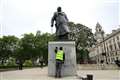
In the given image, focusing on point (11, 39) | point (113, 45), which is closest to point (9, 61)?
point (11, 39)

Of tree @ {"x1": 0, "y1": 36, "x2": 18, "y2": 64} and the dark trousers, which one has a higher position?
tree @ {"x1": 0, "y1": 36, "x2": 18, "y2": 64}

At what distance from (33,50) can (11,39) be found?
6.62m

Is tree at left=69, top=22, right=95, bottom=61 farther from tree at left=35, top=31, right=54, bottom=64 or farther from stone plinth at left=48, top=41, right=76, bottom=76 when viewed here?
stone plinth at left=48, top=41, right=76, bottom=76

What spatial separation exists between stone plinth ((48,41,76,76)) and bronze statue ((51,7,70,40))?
48 centimetres

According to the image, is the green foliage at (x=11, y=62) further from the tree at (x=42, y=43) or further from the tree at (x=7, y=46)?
the tree at (x=42, y=43)

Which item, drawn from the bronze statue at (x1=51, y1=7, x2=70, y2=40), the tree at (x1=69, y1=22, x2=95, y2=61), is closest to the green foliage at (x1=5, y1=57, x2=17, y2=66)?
the tree at (x1=69, y1=22, x2=95, y2=61)

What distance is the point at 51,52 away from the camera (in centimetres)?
934

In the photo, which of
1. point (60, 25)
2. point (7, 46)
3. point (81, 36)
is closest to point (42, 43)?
point (7, 46)

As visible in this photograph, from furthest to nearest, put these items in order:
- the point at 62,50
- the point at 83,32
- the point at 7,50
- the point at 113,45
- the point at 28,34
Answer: the point at 113,45, the point at 28,34, the point at 7,50, the point at 83,32, the point at 62,50

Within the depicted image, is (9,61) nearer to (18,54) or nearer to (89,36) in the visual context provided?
(18,54)

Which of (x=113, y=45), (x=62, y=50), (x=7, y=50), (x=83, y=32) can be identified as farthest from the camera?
(x=113, y=45)

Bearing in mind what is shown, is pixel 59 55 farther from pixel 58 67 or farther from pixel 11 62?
pixel 11 62

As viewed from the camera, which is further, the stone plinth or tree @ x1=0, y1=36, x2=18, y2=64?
tree @ x1=0, y1=36, x2=18, y2=64

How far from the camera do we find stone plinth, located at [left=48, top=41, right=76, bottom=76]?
9.08 metres
